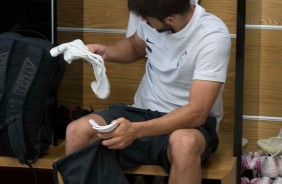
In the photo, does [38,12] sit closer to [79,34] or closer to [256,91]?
[79,34]

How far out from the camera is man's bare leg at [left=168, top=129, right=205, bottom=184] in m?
2.10

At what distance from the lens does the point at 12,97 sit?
2270 millimetres

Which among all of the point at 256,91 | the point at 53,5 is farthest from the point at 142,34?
the point at 256,91

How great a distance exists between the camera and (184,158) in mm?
2098

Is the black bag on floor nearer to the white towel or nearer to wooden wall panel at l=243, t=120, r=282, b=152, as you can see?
the white towel

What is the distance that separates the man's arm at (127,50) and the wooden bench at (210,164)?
37 cm

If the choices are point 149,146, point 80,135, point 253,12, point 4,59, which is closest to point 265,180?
point 149,146

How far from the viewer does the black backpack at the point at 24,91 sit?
2.26 meters

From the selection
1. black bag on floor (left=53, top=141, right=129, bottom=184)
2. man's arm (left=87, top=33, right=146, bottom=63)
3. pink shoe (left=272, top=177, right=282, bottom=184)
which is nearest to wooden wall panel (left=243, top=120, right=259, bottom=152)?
pink shoe (left=272, top=177, right=282, bottom=184)

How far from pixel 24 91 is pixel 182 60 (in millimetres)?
514

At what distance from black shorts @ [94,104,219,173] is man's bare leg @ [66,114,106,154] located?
91 millimetres

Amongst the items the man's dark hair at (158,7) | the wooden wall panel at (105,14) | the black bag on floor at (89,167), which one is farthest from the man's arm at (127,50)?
the black bag on floor at (89,167)

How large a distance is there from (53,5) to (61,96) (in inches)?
15.3

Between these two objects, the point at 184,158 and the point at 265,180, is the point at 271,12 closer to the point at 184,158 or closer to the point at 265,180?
the point at 265,180
